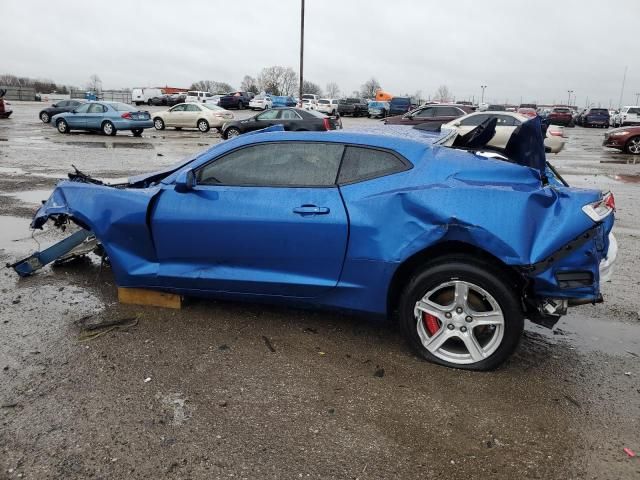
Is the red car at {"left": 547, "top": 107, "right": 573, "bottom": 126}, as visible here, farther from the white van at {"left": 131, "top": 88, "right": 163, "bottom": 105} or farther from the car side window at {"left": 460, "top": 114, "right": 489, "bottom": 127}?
the white van at {"left": 131, "top": 88, "right": 163, "bottom": 105}

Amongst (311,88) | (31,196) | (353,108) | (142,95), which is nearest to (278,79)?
(311,88)

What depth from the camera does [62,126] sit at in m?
24.4

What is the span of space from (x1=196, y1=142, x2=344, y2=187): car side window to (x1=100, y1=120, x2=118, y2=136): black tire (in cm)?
2120

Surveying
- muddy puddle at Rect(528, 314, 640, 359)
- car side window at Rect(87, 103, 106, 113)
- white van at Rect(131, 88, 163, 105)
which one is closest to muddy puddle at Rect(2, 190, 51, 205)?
muddy puddle at Rect(528, 314, 640, 359)

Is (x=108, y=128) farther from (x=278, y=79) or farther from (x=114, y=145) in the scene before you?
(x=278, y=79)

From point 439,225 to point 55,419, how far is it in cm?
251

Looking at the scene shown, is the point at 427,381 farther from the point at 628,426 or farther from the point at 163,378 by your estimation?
the point at 163,378

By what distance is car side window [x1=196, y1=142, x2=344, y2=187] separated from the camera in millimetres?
3840

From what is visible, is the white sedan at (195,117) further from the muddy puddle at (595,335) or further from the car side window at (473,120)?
the muddy puddle at (595,335)

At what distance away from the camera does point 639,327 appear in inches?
172

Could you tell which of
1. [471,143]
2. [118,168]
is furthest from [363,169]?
[118,168]

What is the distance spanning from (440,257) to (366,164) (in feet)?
2.76

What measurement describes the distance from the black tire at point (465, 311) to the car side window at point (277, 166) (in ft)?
3.08

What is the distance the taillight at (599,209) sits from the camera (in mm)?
3288
